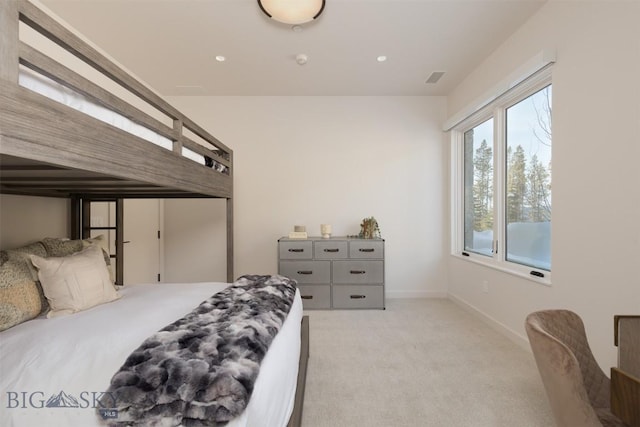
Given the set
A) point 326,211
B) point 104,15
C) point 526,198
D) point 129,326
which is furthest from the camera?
point 326,211

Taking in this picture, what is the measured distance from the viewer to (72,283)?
149 centimetres

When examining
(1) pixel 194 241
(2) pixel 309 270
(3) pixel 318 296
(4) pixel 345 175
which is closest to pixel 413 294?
(3) pixel 318 296

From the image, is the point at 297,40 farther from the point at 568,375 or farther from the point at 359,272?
the point at 568,375

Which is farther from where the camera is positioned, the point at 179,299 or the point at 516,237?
the point at 516,237

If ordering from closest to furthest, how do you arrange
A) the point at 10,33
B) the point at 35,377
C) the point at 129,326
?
the point at 10,33, the point at 35,377, the point at 129,326

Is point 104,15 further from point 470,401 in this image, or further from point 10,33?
point 470,401

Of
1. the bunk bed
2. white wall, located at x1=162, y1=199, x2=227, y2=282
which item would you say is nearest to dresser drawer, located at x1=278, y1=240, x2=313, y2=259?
white wall, located at x1=162, y1=199, x2=227, y2=282

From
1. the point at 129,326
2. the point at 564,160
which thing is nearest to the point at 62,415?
the point at 129,326

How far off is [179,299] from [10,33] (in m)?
1.30

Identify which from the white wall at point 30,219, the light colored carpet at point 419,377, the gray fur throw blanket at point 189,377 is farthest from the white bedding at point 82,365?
the white wall at point 30,219

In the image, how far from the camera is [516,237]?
2529 mm

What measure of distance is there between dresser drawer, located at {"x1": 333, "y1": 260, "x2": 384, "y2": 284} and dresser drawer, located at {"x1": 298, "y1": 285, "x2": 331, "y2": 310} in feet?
0.53

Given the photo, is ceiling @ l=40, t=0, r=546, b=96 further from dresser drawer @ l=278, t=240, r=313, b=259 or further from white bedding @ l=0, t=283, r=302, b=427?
white bedding @ l=0, t=283, r=302, b=427

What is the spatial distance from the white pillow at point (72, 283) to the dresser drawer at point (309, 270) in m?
1.82
